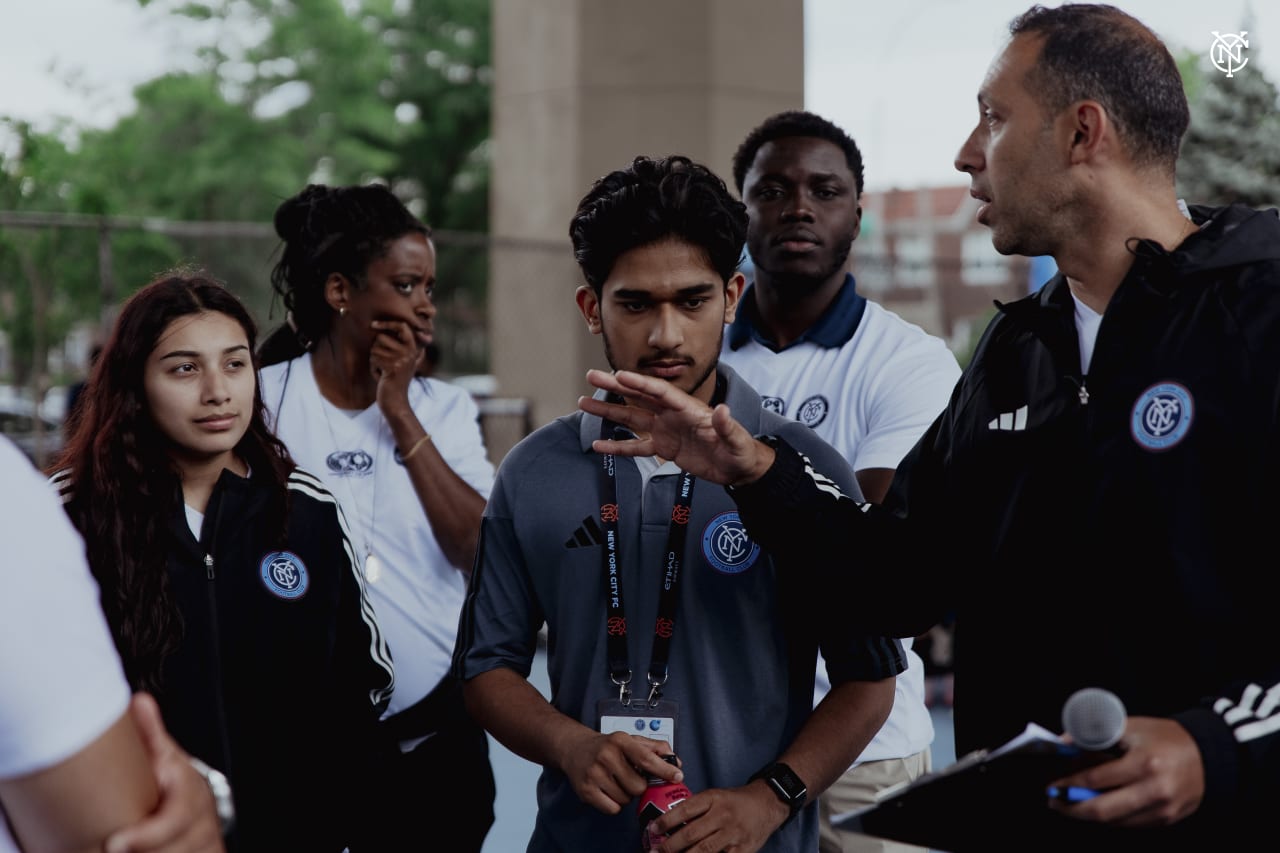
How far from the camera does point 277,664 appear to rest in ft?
9.29

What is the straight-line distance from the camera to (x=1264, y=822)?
6.32 ft

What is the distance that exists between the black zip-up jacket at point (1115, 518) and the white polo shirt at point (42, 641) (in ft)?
4.63

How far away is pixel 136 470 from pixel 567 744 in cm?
117

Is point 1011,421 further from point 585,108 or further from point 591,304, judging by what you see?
point 585,108

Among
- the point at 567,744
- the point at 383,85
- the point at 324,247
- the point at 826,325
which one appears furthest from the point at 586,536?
the point at 383,85

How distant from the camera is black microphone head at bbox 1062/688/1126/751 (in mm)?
1692

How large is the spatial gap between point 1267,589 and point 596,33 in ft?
37.9

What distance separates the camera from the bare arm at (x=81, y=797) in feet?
3.73

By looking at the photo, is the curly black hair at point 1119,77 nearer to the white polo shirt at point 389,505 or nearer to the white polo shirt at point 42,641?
the white polo shirt at point 42,641

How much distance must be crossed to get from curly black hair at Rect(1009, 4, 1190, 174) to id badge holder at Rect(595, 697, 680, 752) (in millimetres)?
1280

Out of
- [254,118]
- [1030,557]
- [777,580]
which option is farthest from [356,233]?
[254,118]

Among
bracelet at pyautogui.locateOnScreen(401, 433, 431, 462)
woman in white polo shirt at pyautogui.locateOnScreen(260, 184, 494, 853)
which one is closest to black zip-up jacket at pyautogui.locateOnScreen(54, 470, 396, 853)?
woman in white polo shirt at pyautogui.locateOnScreen(260, 184, 494, 853)
